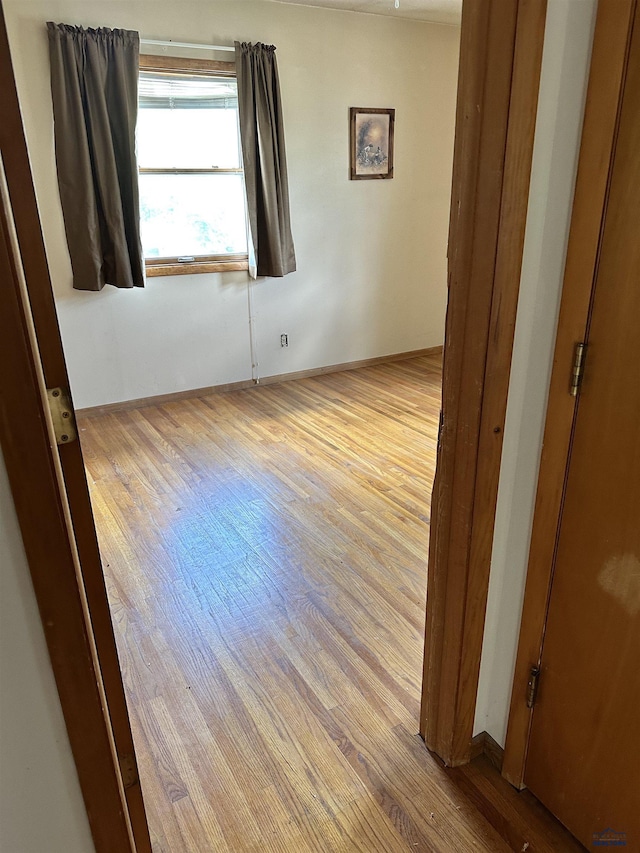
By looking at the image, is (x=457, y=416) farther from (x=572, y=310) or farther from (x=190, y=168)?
(x=190, y=168)

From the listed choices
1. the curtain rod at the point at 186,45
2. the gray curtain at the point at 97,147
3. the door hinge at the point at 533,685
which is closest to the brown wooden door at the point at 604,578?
the door hinge at the point at 533,685

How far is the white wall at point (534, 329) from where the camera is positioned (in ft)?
3.29

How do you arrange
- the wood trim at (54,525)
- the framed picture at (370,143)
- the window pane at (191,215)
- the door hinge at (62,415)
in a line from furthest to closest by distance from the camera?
the framed picture at (370,143)
the window pane at (191,215)
the door hinge at (62,415)
the wood trim at (54,525)

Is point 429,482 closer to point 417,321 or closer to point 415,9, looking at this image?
point 417,321

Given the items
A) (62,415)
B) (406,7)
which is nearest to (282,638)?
(62,415)

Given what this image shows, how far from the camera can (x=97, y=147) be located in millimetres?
3355

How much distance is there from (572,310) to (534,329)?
9cm

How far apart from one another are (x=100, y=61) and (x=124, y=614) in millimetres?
2983

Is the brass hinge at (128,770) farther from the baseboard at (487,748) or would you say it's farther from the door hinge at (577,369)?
the door hinge at (577,369)

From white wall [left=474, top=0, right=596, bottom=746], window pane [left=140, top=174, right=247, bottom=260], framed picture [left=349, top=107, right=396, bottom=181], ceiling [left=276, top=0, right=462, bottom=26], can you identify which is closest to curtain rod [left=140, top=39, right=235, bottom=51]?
ceiling [left=276, top=0, right=462, bottom=26]

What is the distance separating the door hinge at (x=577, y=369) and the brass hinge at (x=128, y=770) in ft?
3.42

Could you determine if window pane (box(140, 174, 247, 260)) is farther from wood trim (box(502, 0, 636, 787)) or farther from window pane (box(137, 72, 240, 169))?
wood trim (box(502, 0, 636, 787))

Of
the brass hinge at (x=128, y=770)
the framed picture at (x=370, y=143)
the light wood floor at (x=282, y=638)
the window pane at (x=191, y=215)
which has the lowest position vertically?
the light wood floor at (x=282, y=638)

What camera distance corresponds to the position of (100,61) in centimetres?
326
